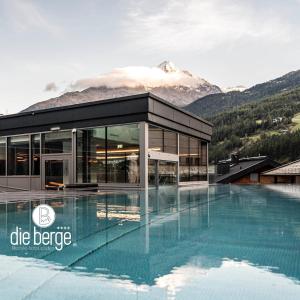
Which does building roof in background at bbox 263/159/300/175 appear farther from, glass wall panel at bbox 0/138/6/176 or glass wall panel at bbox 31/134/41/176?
glass wall panel at bbox 0/138/6/176

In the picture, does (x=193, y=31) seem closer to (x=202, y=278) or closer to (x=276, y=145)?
(x=202, y=278)

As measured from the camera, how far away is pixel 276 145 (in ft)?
382

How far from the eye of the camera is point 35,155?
27.9 m

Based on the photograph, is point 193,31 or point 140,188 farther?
point 193,31

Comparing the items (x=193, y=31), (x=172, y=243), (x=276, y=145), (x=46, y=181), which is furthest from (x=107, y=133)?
(x=276, y=145)

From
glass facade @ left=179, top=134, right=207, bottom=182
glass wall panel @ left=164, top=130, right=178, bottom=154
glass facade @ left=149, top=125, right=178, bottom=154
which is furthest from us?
glass facade @ left=179, top=134, right=207, bottom=182

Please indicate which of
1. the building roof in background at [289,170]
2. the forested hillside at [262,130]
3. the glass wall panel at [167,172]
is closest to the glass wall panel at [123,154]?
the glass wall panel at [167,172]

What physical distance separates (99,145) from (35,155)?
553 centimetres

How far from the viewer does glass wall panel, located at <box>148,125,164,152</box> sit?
24.6 meters

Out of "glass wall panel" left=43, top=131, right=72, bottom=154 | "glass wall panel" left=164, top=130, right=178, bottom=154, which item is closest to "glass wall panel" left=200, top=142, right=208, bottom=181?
"glass wall panel" left=164, top=130, right=178, bottom=154

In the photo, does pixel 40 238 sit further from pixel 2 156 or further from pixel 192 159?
pixel 192 159

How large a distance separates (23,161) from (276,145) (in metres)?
100

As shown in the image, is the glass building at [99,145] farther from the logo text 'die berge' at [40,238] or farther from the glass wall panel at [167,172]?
the logo text 'die berge' at [40,238]

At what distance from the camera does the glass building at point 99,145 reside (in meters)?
24.0
